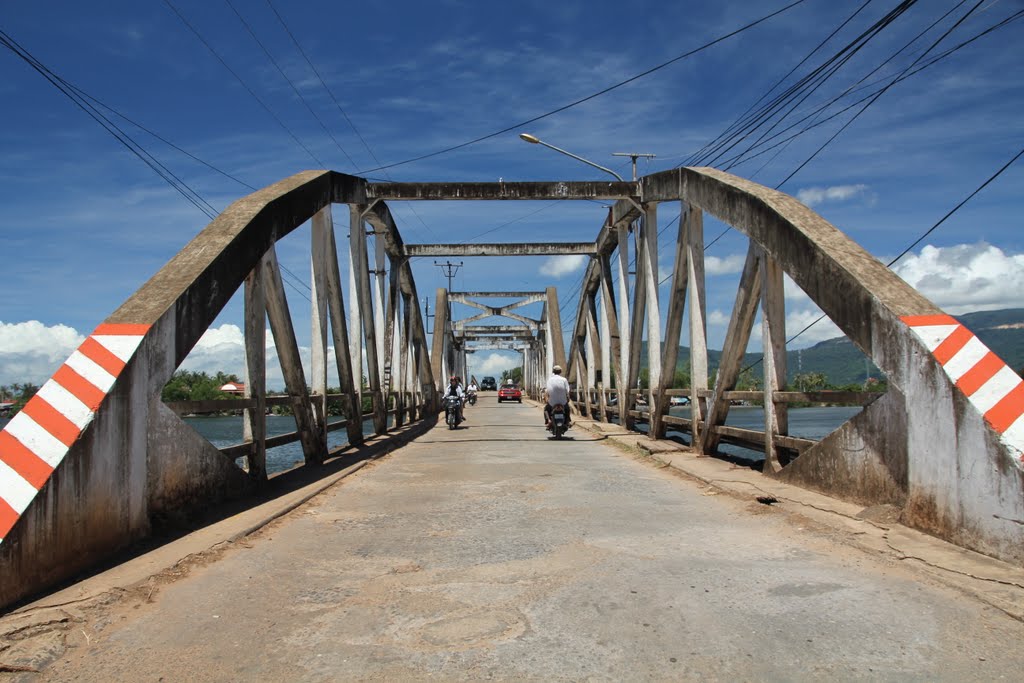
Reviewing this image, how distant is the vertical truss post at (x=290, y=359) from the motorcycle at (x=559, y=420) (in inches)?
221

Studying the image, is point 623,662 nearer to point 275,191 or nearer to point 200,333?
point 200,333

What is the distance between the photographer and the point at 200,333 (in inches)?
245

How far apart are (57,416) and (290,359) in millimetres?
4697

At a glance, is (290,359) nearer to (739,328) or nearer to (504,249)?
(739,328)

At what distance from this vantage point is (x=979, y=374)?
15.8 feet

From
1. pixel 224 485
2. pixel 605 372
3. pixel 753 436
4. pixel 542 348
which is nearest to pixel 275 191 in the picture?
pixel 224 485

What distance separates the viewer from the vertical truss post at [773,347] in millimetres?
8219

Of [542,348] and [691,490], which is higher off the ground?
[542,348]

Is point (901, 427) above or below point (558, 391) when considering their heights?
below

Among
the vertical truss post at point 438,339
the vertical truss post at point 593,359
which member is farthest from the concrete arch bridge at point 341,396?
the vertical truss post at point 438,339

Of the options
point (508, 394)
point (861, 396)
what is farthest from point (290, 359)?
point (508, 394)

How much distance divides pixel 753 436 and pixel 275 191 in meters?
6.08

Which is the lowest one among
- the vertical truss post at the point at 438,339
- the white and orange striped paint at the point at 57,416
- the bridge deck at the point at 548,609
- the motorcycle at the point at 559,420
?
the bridge deck at the point at 548,609

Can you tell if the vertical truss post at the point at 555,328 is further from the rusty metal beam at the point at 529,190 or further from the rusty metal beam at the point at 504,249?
the rusty metal beam at the point at 529,190
